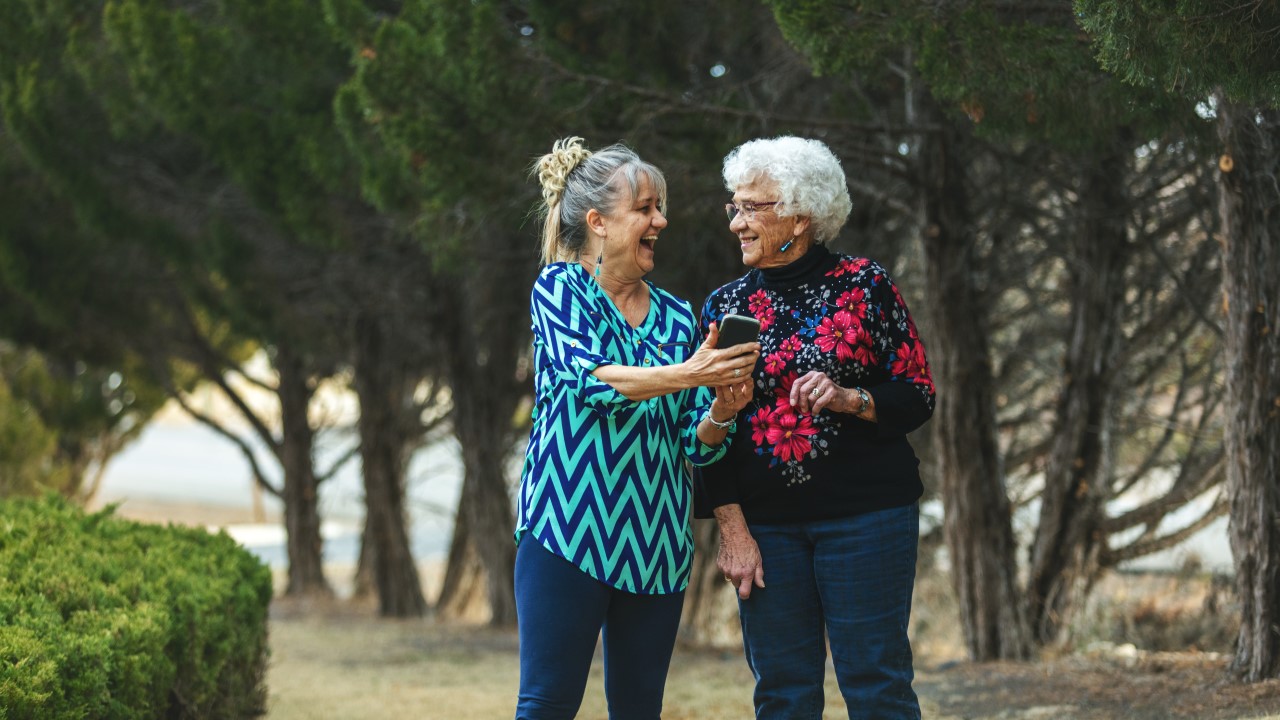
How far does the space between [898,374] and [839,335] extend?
0.17 m

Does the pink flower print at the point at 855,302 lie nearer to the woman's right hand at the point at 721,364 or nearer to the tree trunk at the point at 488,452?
the woman's right hand at the point at 721,364

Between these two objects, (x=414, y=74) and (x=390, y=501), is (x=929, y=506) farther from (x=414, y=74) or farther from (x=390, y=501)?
(x=414, y=74)

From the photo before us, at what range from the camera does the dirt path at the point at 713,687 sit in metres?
5.19

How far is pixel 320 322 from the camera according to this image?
12961 millimetres

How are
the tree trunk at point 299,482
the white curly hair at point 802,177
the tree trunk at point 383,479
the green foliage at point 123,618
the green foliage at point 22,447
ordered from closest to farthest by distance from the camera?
1. the white curly hair at point 802,177
2. the green foliage at point 123,618
3. the tree trunk at point 383,479
4. the tree trunk at point 299,482
5. the green foliage at point 22,447

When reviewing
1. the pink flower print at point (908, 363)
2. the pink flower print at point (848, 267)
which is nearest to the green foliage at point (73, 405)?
the pink flower print at point (848, 267)

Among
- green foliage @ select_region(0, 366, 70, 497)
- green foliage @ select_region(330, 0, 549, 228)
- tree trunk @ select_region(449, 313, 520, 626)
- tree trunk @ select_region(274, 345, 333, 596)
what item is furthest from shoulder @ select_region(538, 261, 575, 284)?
green foliage @ select_region(0, 366, 70, 497)

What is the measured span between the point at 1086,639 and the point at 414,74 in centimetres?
482

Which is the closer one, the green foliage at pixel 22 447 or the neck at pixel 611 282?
the neck at pixel 611 282

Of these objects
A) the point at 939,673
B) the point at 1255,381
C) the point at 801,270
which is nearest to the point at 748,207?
the point at 801,270

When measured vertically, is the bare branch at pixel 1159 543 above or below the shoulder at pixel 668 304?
below

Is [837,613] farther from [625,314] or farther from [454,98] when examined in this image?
[454,98]

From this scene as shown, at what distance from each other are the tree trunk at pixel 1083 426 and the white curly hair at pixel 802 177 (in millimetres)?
4473

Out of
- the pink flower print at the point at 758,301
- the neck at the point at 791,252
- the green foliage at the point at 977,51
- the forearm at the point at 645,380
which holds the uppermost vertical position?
the green foliage at the point at 977,51
